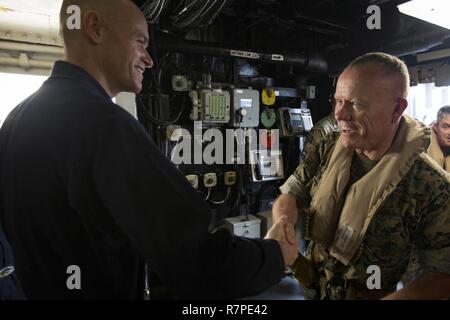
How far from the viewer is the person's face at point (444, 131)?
9.46 feet

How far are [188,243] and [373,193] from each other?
2.73 ft

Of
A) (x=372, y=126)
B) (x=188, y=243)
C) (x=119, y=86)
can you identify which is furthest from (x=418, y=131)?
(x=119, y=86)

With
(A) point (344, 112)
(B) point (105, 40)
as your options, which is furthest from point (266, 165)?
(B) point (105, 40)

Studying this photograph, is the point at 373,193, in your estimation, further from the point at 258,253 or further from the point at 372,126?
the point at 258,253

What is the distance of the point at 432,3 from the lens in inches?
51.2

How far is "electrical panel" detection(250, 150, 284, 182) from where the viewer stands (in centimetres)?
348

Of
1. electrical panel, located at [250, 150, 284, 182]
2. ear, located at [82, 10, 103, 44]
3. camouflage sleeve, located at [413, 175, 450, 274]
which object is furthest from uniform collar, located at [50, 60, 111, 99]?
electrical panel, located at [250, 150, 284, 182]

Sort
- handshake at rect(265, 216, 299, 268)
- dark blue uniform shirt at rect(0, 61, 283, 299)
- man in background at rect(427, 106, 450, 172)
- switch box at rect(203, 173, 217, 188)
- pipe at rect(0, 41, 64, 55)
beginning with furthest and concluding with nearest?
switch box at rect(203, 173, 217, 188)
man in background at rect(427, 106, 450, 172)
pipe at rect(0, 41, 64, 55)
handshake at rect(265, 216, 299, 268)
dark blue uniform shirt at rect(0, 61, 283, 299)

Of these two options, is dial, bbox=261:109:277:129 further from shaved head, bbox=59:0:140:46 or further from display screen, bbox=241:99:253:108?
shaved head, bbox=59:0:140:46

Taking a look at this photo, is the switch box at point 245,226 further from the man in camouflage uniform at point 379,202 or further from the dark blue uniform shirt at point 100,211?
the dark blue uniform shirt at point 100,211

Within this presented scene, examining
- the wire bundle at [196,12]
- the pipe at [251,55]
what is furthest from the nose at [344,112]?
the pipe at [251,55]

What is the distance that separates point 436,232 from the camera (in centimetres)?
103

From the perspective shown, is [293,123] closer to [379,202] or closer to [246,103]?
[246,103]

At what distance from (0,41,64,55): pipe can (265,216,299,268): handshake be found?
Answer: 7.75ft
